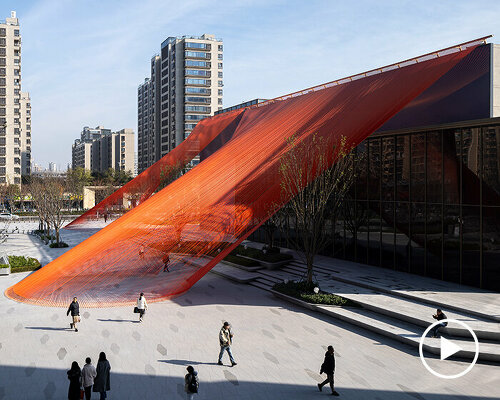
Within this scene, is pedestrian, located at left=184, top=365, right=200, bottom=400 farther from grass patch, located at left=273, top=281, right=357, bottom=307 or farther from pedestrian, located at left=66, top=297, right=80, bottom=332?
grass patch, located at left=273, top=281, right=357, bottom=307

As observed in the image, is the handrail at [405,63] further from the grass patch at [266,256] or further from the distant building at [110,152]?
the distant building at [110,152]

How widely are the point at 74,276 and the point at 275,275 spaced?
10.0 m

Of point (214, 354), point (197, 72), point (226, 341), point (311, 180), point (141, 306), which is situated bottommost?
point (214, 354)

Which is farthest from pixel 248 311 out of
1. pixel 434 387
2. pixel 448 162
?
pixel 448 162

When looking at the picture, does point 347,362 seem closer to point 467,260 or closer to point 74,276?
point 467,260

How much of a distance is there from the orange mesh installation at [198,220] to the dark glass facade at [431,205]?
2.52m

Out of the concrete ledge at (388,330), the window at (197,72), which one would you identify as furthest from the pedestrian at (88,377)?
the window at (197,72)

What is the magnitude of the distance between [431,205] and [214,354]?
13.1m

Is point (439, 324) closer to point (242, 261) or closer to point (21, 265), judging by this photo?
point (242, 261)

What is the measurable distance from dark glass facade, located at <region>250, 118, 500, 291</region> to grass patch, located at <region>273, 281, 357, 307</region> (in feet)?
19.5

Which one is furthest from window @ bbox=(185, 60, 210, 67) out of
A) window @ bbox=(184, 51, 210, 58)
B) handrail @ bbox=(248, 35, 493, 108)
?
handrail @ bbox=(248, 35, 493, 108)

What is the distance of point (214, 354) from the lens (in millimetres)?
13023

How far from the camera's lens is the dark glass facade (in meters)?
18.3

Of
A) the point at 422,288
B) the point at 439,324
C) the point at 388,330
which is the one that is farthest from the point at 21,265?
the point at 439,324
